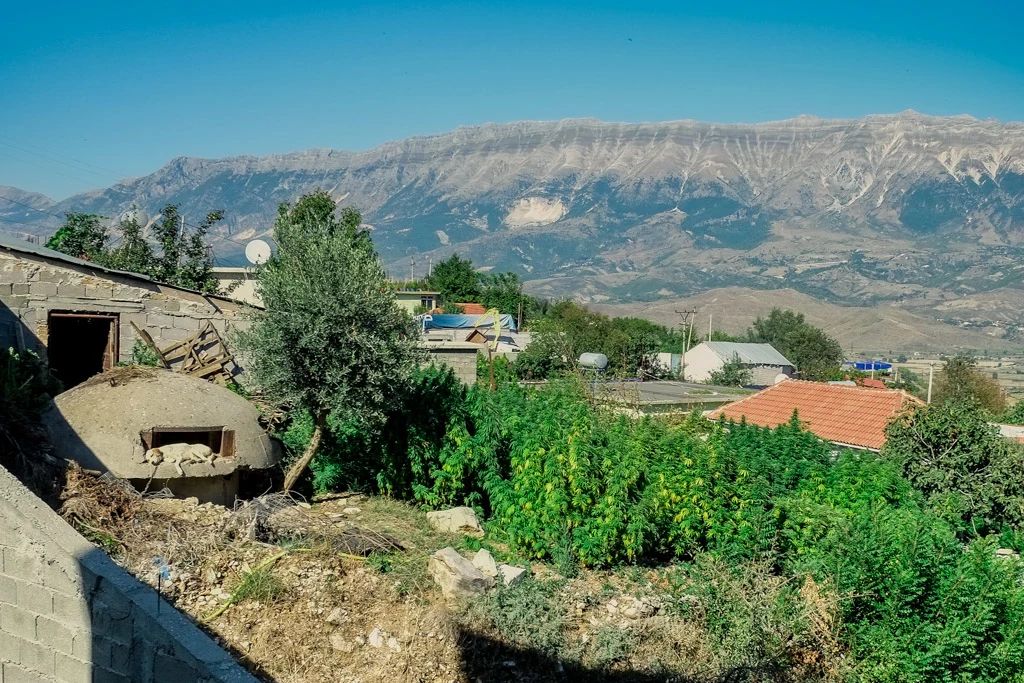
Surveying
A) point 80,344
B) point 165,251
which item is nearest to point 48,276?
point 80,344

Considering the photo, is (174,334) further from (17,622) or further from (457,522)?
(17,622)

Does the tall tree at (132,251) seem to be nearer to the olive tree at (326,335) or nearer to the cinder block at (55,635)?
the olive tree at (326,335)

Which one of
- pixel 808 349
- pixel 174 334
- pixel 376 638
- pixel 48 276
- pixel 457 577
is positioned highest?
pixel 48 276

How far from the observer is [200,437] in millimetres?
12039

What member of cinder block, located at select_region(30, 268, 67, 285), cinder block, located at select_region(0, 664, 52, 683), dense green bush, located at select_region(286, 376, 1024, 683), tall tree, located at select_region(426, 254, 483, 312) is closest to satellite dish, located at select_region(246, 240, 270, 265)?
cinder block, located at select_region(30, 268, 67, 285)

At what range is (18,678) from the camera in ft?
21.1

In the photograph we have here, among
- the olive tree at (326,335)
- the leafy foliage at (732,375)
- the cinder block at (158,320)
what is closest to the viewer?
the olive tree at (326,335)

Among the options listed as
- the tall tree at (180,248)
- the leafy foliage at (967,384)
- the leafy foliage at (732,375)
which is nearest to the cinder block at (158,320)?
the tall tree at (180,248)

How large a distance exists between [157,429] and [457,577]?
16.1 ft

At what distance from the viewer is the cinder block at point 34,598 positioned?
621 centimetres

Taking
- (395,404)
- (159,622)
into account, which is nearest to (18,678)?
(159,622)

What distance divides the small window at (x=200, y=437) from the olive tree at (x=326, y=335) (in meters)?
0.89

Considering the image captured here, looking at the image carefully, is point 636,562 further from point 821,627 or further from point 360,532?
point 360,532

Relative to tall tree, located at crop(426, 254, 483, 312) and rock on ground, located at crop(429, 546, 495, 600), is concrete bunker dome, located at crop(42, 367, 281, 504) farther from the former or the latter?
tall tree, located at crop(426, 254, 483, 312)
